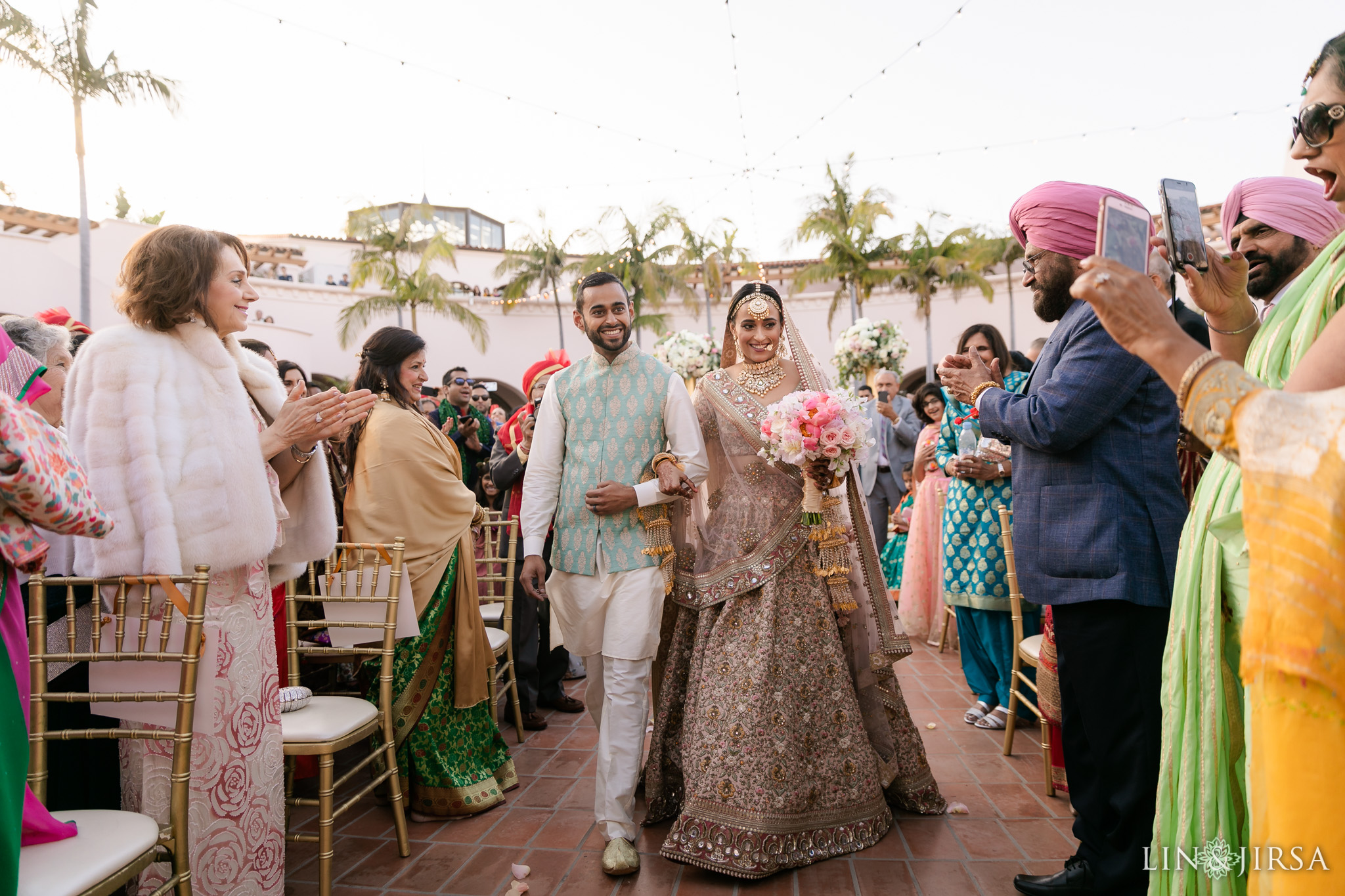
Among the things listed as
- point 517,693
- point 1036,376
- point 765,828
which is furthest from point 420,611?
point 1036,376

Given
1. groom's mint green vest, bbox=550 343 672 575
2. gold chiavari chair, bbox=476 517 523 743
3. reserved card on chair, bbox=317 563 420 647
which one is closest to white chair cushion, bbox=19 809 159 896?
reserved card on chair, bbox=317 563 420 647

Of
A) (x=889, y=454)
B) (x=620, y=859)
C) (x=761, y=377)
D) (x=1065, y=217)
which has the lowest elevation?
(x=620, y=859)

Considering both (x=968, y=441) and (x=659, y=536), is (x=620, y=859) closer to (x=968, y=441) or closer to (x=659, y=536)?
(x=659, y=536)

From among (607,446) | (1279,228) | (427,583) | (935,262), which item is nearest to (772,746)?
(607,446)

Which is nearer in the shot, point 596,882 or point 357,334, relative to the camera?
point 596,882

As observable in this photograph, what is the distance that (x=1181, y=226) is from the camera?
1.64 meters

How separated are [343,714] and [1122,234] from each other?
2864 mm

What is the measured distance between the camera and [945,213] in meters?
21.7

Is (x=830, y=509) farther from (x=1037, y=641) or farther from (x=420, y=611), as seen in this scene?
(x=420, y=611)

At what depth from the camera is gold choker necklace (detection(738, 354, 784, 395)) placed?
10.8 ft

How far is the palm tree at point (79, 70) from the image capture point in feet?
43.9

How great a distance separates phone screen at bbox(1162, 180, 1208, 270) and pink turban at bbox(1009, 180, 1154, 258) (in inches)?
29.0

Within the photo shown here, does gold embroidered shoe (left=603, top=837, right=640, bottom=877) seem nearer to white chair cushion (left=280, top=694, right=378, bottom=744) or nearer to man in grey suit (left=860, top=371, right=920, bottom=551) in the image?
white chair cushion (left=280, top=694, right=378, bottom=744)

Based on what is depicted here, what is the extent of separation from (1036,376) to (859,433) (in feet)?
2.04
